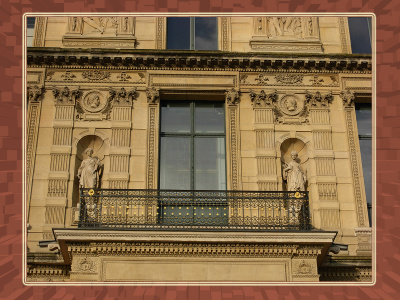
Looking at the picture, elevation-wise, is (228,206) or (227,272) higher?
(228,206)

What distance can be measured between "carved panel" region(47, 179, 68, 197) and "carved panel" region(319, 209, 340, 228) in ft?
20.1

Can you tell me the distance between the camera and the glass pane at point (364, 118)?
15336 millimetres

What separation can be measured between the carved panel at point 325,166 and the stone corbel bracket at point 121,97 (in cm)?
495

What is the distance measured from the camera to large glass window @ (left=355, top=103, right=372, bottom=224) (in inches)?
572

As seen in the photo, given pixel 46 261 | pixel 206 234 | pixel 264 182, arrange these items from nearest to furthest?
pixel 206 234
pixel 46 261
pixel 264 182

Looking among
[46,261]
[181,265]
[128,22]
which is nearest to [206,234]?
[181,265]

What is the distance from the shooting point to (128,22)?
15992mm

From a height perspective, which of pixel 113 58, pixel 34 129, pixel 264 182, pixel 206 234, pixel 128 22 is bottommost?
pixel 206 234

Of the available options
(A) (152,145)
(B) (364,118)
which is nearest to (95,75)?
(A) (152,145)

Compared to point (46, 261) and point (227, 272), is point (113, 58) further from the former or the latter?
point (227, 272)

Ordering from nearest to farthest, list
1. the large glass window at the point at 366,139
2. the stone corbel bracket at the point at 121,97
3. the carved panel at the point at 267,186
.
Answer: the carved panel at the point at 267,186
the large glass window at the point at 366,139
the stone corbel bracket at the point at 121,97

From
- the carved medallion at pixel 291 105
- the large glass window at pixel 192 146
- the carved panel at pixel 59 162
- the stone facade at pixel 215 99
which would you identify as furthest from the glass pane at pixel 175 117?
the carved panel at pixel 59 162

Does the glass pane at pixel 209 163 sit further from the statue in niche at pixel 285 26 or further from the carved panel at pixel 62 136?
the statue in niche at pixel 285 26

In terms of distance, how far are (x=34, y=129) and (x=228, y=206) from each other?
5205 mm
